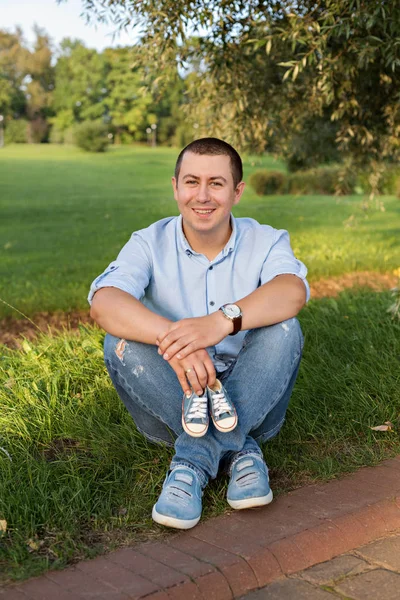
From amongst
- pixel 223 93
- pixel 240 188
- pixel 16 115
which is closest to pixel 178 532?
pixel 240 188

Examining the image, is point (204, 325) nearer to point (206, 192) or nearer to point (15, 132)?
point (206, 192)

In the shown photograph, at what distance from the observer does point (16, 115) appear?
6169 centimetres

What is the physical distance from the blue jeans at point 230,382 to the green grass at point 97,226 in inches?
195

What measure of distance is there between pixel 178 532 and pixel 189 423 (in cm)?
41

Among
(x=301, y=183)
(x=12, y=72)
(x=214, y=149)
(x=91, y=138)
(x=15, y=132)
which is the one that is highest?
(x=12, y=72)

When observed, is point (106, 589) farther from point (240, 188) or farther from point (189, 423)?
point (240, 188)

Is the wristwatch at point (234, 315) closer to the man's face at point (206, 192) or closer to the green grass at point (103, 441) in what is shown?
the man's face at point (206, 192)

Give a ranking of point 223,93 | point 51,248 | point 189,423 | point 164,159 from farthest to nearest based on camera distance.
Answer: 1. point 164,159
2. point 51,248
3. point 223,93
4. point 189,423

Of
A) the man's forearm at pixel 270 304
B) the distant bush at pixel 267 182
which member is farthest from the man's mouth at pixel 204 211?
the distant bush at pixel 267 182

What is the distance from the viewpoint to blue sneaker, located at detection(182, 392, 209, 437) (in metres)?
3.01

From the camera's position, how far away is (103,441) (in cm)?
361

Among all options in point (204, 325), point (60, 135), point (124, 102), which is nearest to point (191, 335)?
point (204, 325)

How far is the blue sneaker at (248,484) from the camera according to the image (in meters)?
2.95

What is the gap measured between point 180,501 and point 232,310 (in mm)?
788
